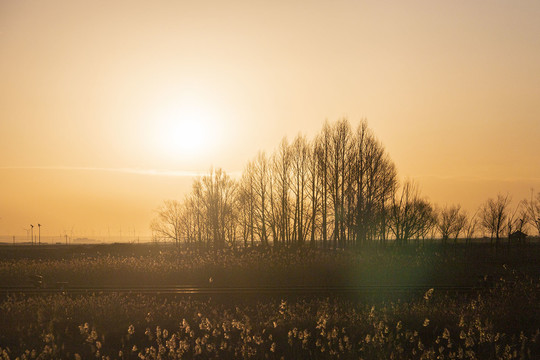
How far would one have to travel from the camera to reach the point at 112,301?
1381 centimetres

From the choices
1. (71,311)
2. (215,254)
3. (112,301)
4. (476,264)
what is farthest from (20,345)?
(476,264)

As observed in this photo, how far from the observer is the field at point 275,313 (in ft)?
29.5

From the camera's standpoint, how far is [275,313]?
1189 cm

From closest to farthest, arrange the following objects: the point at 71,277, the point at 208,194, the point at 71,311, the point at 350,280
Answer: the point at 71,311
the point at 350,280
the point at 71,277
the point at 208,194

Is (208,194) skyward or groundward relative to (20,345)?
skyward

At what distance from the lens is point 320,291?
1673cm

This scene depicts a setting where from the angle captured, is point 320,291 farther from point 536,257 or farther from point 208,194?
point 208,194

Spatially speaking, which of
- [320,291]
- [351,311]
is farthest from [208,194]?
[351,311]

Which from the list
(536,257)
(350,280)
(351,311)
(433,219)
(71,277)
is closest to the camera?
(351,311)

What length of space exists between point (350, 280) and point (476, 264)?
9.63 meters

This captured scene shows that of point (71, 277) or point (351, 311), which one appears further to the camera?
point (71, 277)

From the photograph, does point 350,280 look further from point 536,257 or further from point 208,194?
point 208,194

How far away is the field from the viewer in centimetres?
898

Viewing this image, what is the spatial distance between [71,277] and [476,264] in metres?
20.6
